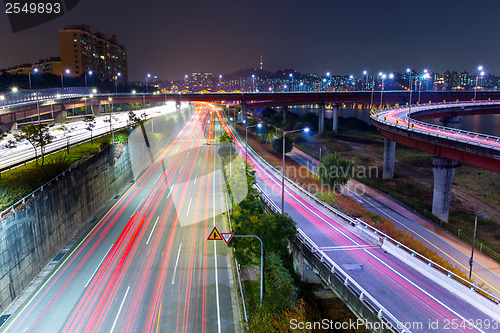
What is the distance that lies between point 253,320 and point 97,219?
25.2 metres

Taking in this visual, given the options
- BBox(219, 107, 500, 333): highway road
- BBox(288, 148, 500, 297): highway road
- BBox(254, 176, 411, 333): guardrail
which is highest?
BBox(254, 176, 411, 333): guardrail

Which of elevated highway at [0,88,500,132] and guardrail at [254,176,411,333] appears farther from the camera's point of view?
elevated highway at [0,88,500,132]

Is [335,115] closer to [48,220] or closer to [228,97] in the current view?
[228,97]

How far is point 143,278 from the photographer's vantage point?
1068 inches

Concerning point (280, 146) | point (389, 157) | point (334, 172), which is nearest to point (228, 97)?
point (280, 146)

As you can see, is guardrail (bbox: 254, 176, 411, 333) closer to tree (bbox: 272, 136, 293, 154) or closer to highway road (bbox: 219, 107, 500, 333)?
highway road (bbox: 219, 107, 500, 333)

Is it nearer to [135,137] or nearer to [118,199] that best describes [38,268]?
[118,199]

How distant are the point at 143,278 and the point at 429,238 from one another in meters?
28.9

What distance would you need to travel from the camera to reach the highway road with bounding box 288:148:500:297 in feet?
96.8

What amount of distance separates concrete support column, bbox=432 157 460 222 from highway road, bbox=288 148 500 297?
4550mm

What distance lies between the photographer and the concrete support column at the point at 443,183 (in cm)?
4344

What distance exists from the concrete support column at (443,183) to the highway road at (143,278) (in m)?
26.5

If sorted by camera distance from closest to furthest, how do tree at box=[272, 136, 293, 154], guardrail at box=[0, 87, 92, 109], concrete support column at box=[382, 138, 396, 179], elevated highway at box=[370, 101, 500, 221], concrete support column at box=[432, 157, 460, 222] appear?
1. elevated highway at box=[370, 101, 500, 221]
2. concrete support column at box=[432, 157, 460, 222]
3. guardrail at box=[0, 87, 92, 109]
4. concrete support column at box=[382, 138, 396, 179]
5. tree at box=[272, 136, 293, 154]

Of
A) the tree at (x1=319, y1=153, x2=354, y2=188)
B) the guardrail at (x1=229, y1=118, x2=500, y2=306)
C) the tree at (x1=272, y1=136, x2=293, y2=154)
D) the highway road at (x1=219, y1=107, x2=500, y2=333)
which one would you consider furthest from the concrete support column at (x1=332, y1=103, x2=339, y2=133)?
the highway road at (x1=219, y1=107, x2=500, y2=333)
